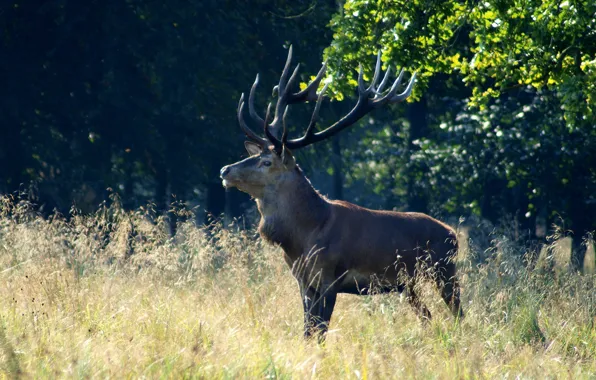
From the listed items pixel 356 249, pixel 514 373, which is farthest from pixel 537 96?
pixel 514 373

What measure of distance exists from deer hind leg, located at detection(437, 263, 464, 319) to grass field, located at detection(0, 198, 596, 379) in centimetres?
11

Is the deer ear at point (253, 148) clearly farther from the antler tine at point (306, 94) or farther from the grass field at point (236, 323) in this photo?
the grass field at point (236, 323)

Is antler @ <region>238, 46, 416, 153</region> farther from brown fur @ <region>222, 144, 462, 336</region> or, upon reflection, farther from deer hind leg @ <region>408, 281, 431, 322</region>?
deer hind leg @ <region>408, 281, 431, 322</region>

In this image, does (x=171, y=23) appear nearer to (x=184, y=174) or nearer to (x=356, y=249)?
(x=184, y=174)

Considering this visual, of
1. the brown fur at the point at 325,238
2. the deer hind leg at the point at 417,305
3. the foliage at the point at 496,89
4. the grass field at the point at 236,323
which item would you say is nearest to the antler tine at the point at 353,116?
the brown fur at the point at 325,238

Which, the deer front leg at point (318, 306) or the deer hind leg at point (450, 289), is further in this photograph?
the deer hind leg at point (450, 289)

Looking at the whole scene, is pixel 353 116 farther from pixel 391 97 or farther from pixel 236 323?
pixel 236 323

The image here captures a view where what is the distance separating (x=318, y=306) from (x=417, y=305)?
84cm

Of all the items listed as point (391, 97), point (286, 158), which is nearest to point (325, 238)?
point (286, 158)

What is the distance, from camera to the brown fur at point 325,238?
807cm

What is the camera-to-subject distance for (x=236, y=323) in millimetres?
7383

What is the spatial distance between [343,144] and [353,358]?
21108 millimetres

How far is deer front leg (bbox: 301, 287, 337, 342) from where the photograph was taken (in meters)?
7.64

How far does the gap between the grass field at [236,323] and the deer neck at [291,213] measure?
53cm
